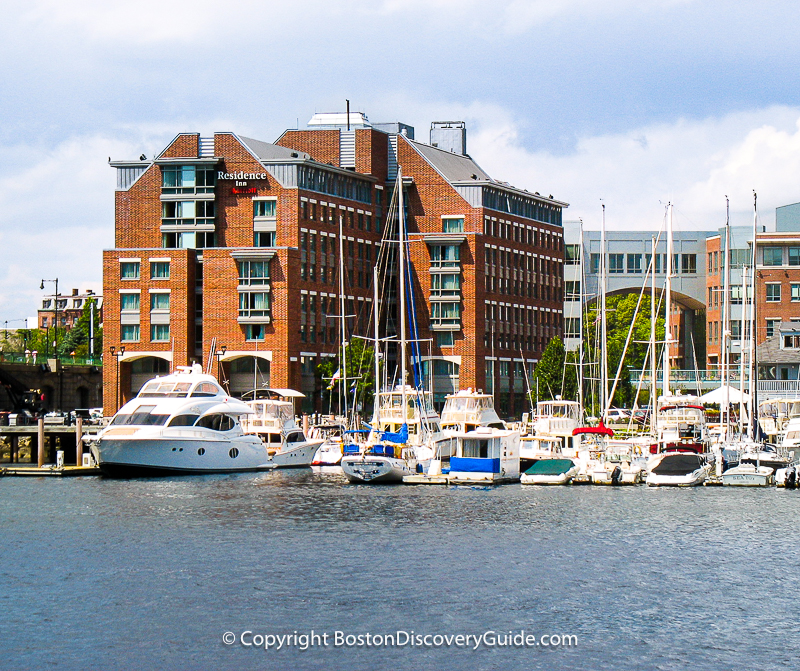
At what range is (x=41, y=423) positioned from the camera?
327 ft

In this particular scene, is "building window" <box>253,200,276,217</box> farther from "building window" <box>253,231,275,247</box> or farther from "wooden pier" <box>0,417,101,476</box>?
"wooden pier" <box>0,417,101,476</box>

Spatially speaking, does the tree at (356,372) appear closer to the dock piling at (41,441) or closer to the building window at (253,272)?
the building window at (253,272)

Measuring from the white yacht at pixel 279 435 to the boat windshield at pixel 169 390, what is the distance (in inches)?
365

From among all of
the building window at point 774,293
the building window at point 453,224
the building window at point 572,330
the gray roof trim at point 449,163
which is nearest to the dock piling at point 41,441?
the building window at point 453,224

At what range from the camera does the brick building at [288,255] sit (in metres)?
152

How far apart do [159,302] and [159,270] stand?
354 cm

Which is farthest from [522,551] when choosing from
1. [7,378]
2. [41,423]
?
[7,378]

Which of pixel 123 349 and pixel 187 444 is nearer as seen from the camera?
pixel 187 444

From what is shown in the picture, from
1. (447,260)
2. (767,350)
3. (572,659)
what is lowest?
(572,659)

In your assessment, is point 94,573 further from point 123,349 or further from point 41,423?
point 123,349

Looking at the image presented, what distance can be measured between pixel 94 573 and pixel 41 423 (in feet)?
163

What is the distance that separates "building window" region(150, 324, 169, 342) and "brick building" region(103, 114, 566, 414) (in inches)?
4.3

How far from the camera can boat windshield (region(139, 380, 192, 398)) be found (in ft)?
314

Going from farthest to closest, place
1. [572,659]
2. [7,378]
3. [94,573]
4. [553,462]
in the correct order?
1. [7,378]
2. [553,462]
3. [94,573]
4. [572,659]
